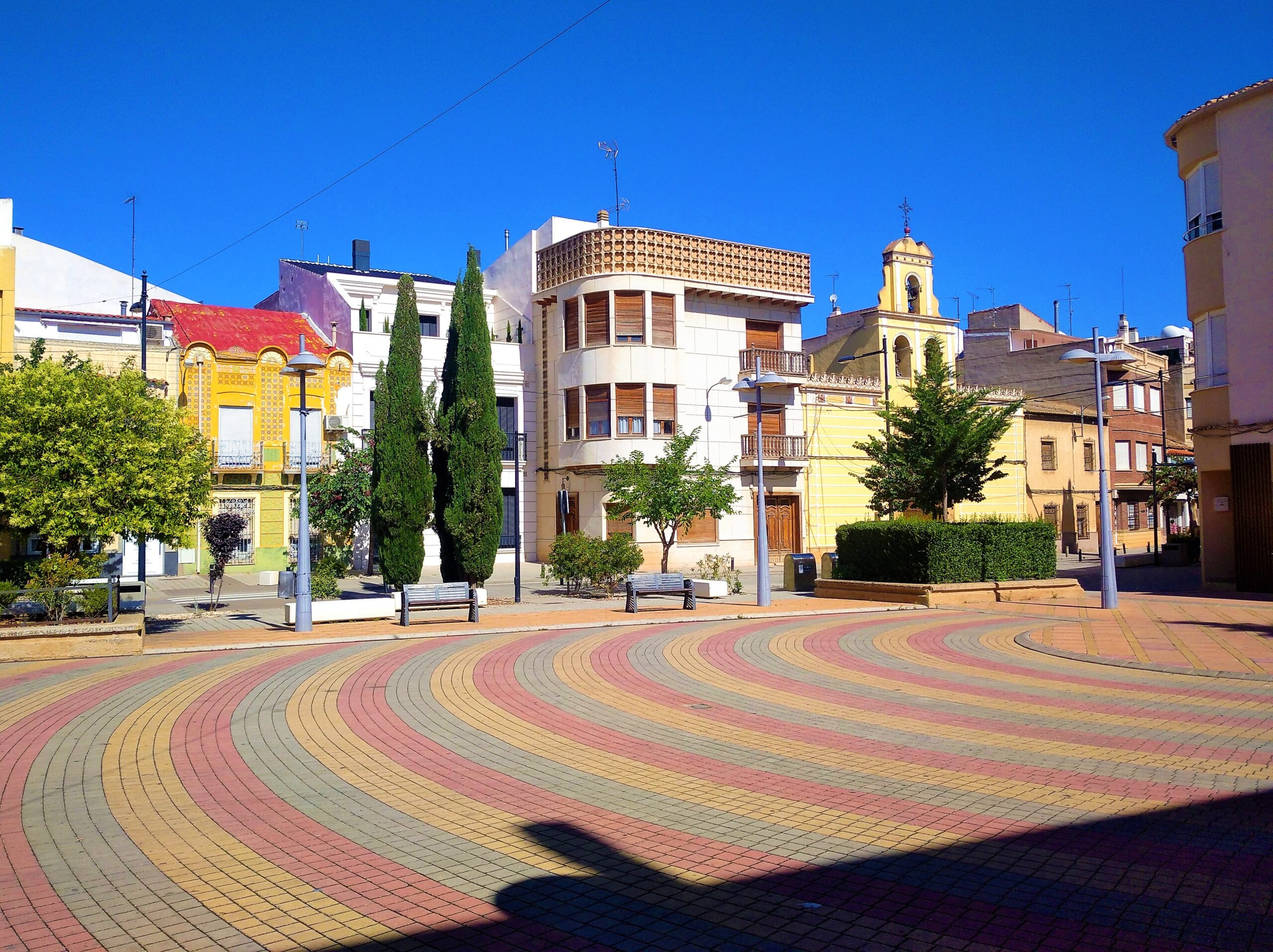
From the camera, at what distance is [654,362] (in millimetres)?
34688

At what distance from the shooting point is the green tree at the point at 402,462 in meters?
23.2

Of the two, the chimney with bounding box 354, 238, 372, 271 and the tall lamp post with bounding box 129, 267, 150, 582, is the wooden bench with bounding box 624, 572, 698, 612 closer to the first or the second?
the tall lamp post with bounding box 129, 267, 150, 582

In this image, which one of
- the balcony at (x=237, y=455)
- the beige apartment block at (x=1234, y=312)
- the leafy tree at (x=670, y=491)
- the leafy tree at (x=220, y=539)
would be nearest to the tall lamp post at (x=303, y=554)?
the leafy tree at (x=220, y=539)

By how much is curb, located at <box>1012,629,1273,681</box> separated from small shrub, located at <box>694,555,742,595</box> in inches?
444

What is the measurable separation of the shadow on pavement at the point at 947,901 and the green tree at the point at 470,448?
1771 cm

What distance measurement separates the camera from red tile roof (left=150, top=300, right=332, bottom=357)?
114 feet

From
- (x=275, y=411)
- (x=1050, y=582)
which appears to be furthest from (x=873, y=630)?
(x=275, y=411)

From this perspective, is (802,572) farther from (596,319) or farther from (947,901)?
(947,901)

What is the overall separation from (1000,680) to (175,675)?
10.1 m

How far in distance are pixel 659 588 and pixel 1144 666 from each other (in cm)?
1059

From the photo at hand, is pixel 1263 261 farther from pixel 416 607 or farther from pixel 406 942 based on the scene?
pixel 406 942

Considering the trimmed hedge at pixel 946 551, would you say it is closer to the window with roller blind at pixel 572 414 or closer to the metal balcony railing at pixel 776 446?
the metal balcony railing at pixel 776 446

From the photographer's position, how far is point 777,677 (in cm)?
1184

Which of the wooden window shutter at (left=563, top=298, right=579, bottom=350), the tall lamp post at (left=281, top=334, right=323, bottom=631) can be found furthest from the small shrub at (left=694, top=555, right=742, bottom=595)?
the tall lamp post at (left=281, top=334, right=323, bottom=631)
